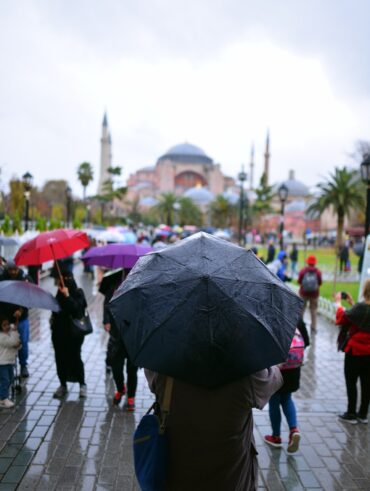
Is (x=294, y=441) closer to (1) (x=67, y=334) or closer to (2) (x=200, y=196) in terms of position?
(1) (x=67, y=334)

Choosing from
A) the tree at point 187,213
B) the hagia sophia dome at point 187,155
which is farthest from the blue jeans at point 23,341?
the hagia sophia dome at point 187,155

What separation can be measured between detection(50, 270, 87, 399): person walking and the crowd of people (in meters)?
0.01

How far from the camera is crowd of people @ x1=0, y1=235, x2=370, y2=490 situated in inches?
93.9

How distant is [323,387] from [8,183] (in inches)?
1533

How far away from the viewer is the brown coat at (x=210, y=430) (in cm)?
237

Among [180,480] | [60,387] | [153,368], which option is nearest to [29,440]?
[60,387]

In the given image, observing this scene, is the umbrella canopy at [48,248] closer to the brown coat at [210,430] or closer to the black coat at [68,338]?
the black coat at [68,338]

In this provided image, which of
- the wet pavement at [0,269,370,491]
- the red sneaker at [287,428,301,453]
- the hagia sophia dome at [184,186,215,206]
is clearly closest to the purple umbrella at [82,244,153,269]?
the wet pavement at [0,269,370,491]

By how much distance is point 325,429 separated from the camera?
17.4 feet

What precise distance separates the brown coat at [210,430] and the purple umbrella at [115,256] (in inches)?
149

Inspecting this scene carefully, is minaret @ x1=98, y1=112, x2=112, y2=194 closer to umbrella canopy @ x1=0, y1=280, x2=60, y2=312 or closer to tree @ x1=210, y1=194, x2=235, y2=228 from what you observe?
tree @ x1=210, y1=194, x2=235, y2=228

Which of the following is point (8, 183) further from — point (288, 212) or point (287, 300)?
point (288, 212)

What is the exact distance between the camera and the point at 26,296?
5.12m

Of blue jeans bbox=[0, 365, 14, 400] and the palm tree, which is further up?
the palm tree
